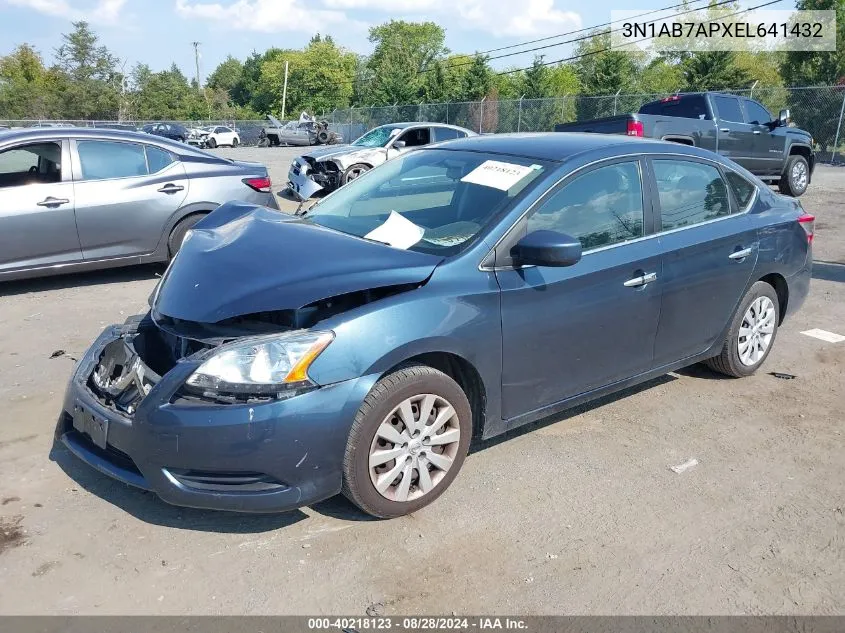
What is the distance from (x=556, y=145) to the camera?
412 cm

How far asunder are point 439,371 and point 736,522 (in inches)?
60.4

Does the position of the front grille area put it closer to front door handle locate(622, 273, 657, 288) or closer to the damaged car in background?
front door handle locate(622, 273, 657, 288)

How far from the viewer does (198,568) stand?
294 cm

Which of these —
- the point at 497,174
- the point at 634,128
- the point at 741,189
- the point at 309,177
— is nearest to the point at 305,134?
the point at 309,177

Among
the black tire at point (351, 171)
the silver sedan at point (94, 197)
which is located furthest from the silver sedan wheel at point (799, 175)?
the silver sedan at point (94, 197)

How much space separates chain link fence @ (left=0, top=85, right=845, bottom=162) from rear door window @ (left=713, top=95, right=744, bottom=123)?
12.0 meters

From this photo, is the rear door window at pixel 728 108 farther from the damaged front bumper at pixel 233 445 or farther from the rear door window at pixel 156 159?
the damaged front bumper at pixel 233 445

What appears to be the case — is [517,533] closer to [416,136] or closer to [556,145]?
[556,145]

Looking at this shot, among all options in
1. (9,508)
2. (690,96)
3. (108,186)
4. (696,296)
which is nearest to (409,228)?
(696,296)

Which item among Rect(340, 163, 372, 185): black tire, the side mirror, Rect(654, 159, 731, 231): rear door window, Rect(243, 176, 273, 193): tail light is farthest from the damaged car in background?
the side mirror

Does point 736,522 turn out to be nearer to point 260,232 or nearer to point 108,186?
point 260,232

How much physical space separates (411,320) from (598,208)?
1.41 meters

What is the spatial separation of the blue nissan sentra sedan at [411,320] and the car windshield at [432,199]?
0.05 ft

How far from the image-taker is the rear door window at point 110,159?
6.97 m
